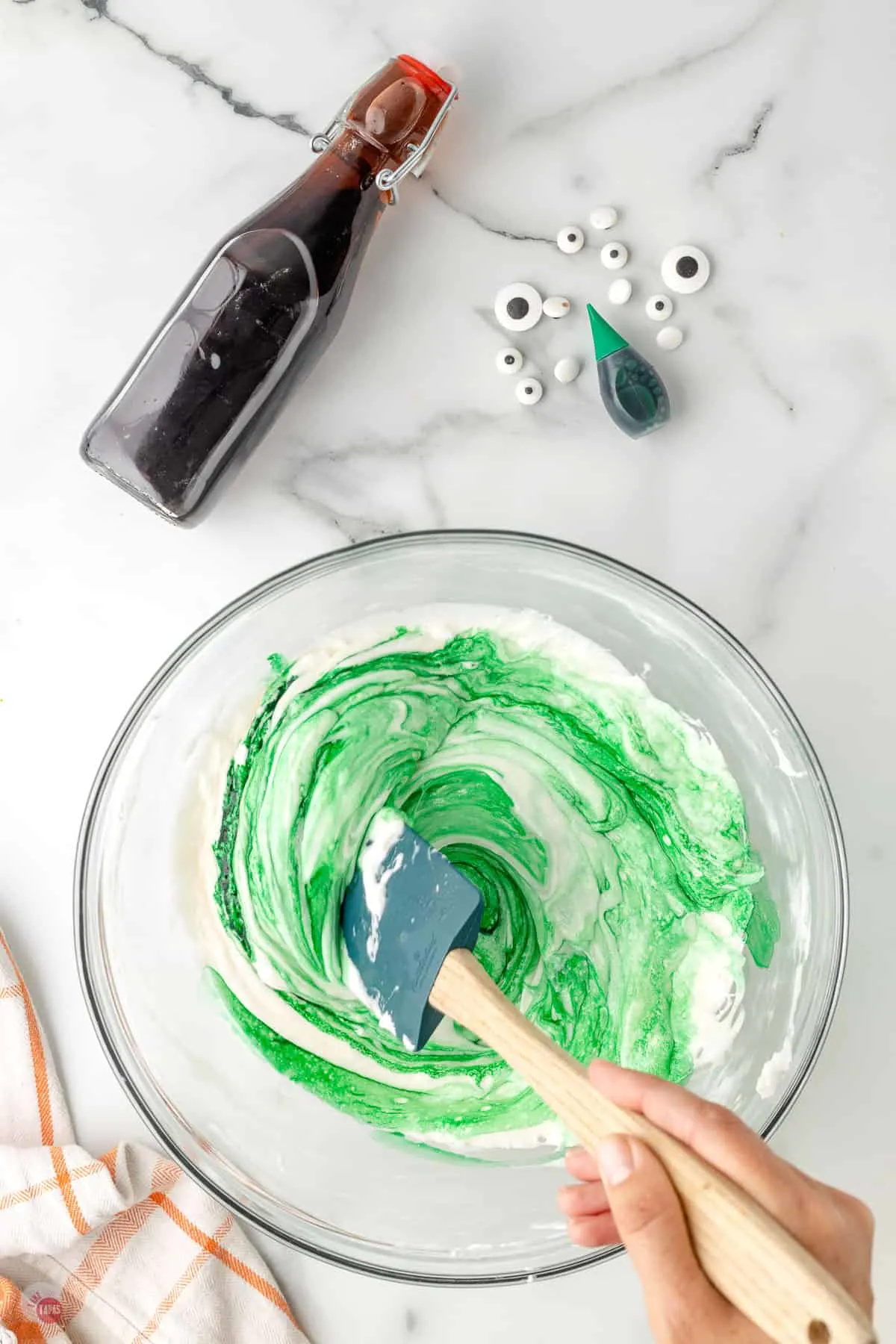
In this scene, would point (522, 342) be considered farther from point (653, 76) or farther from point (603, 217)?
point (653, 76)

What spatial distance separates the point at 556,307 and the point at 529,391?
0.10 m

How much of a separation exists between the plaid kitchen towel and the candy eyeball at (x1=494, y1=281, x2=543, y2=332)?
3.18 feet

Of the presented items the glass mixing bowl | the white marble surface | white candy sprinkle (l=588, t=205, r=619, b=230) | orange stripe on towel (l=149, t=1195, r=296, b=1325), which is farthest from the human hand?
white candy sprinkle (l=588, t=205, r=619, b=230)

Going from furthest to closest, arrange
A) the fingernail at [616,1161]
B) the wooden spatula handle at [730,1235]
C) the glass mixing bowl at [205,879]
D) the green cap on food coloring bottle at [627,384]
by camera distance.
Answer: the green cap on food coloring bottle at [627,384] < the glass mixing bowl at [205,879] < the fingernail at [616,1161] < the wooden spatula handle at [730,1235]

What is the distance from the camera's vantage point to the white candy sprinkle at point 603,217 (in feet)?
4.16

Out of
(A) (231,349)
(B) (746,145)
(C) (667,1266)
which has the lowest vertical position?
(C) (667,1266)

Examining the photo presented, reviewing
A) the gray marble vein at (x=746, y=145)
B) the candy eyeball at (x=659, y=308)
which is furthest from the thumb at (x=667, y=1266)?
the gray marble vein at (x=746, y=145)

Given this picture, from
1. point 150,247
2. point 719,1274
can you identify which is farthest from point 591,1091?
point 150,247

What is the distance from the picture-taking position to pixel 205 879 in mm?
1198

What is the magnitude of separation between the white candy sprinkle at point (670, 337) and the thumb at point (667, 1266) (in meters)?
0.93

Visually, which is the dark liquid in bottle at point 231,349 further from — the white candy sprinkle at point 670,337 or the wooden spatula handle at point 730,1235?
the wooden spatula handle at point 730,1235

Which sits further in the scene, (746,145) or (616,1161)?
(746,145)

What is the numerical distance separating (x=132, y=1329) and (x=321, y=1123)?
39 centimetres

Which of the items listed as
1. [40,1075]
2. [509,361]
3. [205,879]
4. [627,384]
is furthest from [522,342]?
[40,1075]
